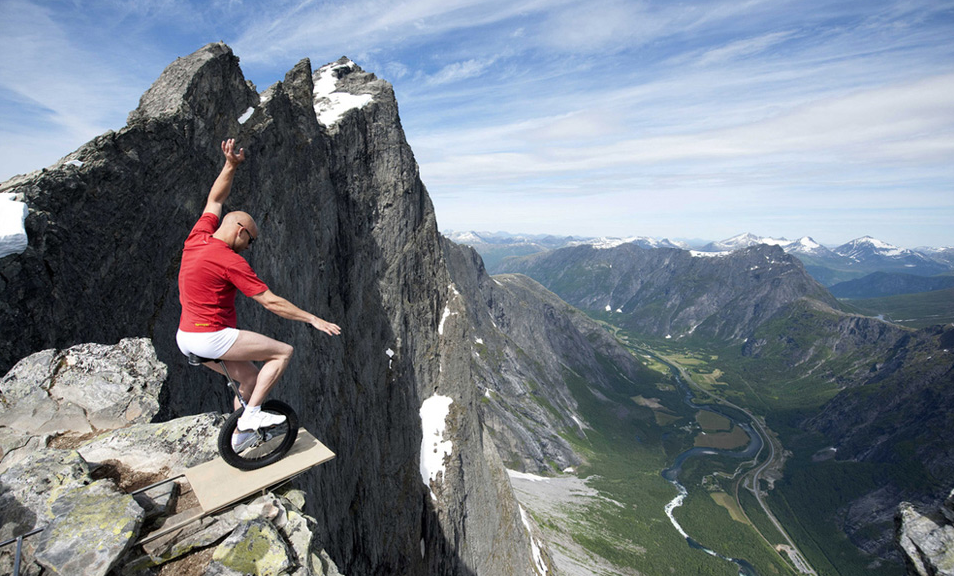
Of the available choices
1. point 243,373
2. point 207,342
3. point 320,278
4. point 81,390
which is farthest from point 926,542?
point 320,278

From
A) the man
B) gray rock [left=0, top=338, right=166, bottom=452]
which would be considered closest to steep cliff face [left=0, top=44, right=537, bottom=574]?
gray rock [left=0, top=338, right=166, bottom=452]

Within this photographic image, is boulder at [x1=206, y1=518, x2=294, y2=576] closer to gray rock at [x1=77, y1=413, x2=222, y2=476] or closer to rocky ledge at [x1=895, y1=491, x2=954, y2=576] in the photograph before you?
gray rock at [x1=77, y1=413, x2=222, y2=476]

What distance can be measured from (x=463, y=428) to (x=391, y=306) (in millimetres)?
17741

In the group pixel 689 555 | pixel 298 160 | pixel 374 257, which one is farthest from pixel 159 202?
pixel 689 555

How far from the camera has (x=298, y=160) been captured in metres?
34.4

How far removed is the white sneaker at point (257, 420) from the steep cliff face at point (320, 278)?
3.74m

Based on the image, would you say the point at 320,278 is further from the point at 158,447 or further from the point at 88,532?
the point at 88,532

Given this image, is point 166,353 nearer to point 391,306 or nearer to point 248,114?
point 248,114

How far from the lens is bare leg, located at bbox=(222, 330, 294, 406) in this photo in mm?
9289

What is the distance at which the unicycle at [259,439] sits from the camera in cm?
915

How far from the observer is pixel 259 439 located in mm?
9555

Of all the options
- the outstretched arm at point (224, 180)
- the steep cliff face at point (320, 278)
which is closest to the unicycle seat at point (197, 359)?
the steep cliff face at point (320, 278)

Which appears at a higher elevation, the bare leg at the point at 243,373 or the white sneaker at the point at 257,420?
the bare leg at the point at 243,373

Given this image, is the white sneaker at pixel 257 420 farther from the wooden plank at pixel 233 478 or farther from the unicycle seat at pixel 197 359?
the unicycle seat at pixel 197 359
